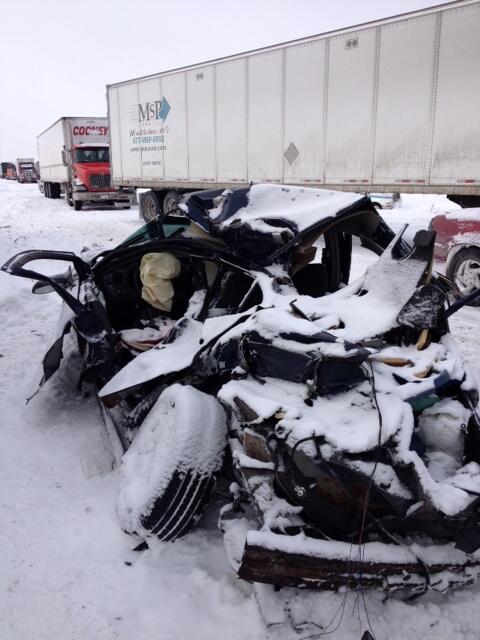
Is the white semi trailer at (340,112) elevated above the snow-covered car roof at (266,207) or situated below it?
above

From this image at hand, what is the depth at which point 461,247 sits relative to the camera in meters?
6.80

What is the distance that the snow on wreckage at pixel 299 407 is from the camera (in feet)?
6.77

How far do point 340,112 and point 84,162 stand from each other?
13.0 metres

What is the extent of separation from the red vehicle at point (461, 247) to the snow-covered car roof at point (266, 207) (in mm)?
3595

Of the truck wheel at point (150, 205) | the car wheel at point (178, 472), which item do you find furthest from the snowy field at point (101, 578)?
the truck wheel at point (150, 205)

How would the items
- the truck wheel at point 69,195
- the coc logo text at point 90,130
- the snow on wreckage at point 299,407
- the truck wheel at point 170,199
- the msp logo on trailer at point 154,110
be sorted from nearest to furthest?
1. the snow on wreckage at point 299,407
2. the msp logo on trailer at point 154,110
3. the truck wheel at point 170,199
4. the coc logo text at point 90,130
5. the truck wheel at point 69,195

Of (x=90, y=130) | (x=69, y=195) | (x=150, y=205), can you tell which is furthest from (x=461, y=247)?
(x=69, y=195)

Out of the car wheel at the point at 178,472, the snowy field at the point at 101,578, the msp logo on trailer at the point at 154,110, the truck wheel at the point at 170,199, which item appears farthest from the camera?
the truck wheel at the point at 170,199

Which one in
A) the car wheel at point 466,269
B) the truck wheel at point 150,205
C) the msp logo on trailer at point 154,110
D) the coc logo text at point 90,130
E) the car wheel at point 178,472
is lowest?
the car wheel at point 178,472

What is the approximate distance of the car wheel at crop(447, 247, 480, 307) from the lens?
667 centimetres

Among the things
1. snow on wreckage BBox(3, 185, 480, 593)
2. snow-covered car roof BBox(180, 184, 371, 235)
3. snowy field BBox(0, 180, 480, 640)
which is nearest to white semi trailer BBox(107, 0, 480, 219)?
snow on wreckage BBox(3, 185, 480, 593)

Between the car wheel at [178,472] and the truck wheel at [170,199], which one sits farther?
the truck wheel at [170,199]

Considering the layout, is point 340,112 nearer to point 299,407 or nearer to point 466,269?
point 466,269

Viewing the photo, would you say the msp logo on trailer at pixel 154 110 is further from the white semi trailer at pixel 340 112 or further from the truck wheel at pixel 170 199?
the truck wheel at pixel 170 199
